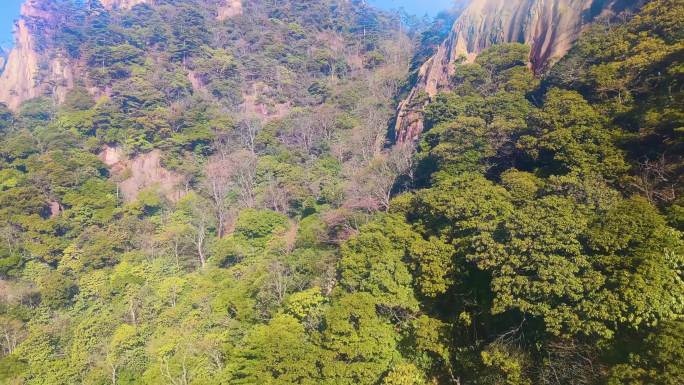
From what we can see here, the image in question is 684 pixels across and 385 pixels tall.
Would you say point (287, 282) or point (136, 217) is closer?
point (287, 282)

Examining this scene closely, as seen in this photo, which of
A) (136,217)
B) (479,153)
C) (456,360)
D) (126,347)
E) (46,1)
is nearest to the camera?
(456,360)

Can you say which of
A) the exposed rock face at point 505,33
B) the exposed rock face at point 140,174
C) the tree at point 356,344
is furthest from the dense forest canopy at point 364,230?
the exposed rock face at point 505,33

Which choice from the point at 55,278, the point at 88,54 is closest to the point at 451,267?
the point at 55,278

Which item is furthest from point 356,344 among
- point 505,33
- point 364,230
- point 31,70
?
point 31,70

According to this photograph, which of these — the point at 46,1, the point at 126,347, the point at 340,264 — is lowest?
the point at 126,347

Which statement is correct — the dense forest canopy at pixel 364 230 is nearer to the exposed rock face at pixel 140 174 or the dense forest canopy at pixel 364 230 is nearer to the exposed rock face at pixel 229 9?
the exposed rock face at pixel 140 174

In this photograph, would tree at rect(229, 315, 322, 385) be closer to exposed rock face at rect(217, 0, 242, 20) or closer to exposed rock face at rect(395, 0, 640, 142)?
exposed rock face at rect(395, 0, 640, 142)

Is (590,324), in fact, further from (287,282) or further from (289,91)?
(289,91)
